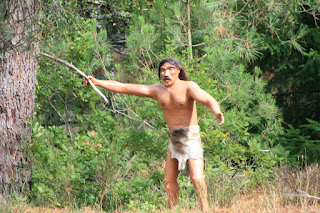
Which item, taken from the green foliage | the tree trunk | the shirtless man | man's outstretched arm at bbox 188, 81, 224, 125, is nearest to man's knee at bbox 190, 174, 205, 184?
the shirtless man

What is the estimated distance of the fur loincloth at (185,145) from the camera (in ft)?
13.5

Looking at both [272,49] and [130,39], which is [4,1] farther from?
[272,49]

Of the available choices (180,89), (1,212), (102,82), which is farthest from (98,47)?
(1,212)

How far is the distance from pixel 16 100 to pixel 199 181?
Result: 242cm

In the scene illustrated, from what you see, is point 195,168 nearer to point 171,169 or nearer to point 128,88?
point 171,169

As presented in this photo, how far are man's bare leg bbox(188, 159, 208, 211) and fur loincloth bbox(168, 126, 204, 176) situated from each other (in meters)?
0.06

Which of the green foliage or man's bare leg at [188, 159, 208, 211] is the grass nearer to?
man's bare leg at [188, 159, 208, 211]

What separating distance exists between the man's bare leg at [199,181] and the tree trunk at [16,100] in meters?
2.00

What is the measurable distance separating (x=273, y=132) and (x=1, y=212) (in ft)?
14.6

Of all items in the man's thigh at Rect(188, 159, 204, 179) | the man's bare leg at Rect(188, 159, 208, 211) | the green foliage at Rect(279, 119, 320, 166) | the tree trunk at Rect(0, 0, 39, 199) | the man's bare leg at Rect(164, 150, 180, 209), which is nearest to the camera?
the man's bare leg at Rect(188, 159, 208, 211)

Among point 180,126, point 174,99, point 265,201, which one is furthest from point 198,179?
point 174,99

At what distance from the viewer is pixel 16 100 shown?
4.95 meters

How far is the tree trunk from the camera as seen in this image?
4.80m

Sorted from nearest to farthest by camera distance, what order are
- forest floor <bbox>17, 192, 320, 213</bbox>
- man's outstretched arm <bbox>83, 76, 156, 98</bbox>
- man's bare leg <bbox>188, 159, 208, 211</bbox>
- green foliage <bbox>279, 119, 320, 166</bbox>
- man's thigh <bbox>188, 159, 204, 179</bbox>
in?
forest floor <bbox>17, 192, 320, 213</bbox> < man's bare leg <bbox>188, 159, 208, 211</bbox> < man's thigh <bbox>188, 159, 204, 179</bbox> < man's outstretched arm <bbox>83, 76, 156, 98</bbox> < green foliage <bbox>279, 119, 320, 166</bbox>
